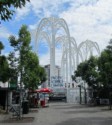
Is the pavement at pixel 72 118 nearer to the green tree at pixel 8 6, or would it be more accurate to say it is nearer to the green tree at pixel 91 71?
the green tree at pixel 8 6

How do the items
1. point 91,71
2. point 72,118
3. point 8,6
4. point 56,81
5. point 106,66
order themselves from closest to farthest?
1. point 8,6
2. point 72,118
3. point 106,66
4. point 91,71
5. point 56,81

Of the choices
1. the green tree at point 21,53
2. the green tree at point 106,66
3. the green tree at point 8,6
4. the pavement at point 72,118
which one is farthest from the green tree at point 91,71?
the green tree at point 8,6

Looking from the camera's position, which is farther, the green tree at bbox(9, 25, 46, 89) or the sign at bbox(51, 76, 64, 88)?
the sign at bbox(51, 76, 64, 88)

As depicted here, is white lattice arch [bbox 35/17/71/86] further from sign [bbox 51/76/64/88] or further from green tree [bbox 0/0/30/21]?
green tree [bbox 0/0/30/21]

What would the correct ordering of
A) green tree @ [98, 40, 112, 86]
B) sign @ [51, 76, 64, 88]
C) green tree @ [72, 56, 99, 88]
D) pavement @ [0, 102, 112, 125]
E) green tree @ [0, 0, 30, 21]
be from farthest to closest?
sign @ [51, 76, 64, 88]
green tree @ [72, 56, 99, 88]
green tree @ [98, 40, 112, 86]
pavement @ [0, 102, 112, 125]
green tree @ [0, 0, 30, 21]

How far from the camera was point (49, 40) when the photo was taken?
321 ft

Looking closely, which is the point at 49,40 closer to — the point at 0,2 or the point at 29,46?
the point at 29,46

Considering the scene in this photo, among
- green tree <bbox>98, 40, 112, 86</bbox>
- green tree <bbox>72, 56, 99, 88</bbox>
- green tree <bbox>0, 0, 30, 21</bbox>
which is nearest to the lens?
green tree <bbox>0, 0, 30, 21</bbox>

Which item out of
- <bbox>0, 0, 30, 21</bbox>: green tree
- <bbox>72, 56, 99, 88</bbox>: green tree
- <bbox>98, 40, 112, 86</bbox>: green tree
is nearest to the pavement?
<bbox>98, 40, 112, 86</bbox>: green tree

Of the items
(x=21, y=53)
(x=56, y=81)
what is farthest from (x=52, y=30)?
(x=21, y=53)

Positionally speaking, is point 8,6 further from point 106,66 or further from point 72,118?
point 106,66

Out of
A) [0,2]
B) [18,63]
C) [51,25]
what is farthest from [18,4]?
[51,25]

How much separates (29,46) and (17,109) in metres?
5.11

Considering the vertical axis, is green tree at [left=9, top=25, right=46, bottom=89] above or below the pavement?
above
